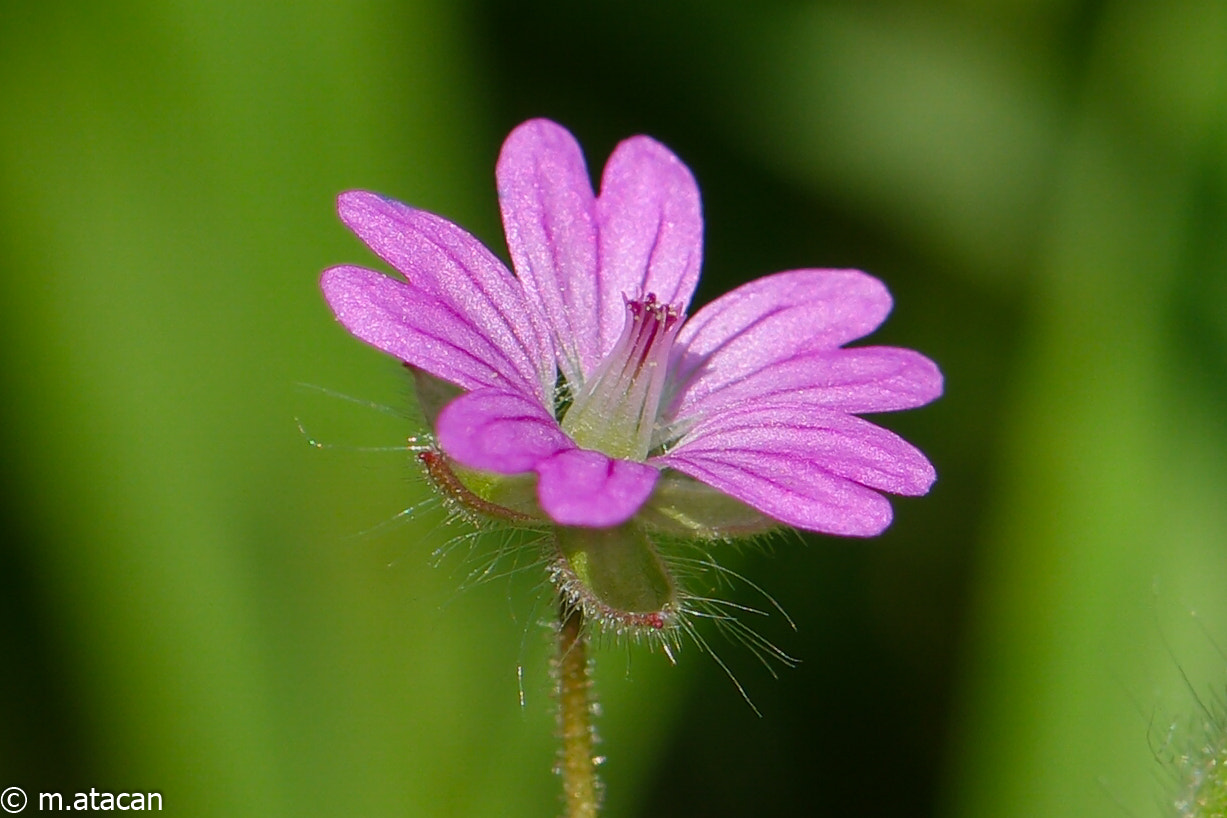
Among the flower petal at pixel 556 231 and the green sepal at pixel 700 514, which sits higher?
the flower petal at pixel 556 231

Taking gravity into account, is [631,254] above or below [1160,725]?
above

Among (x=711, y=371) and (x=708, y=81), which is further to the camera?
(x=708, y=81)

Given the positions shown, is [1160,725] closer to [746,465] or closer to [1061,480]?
[1061,480]

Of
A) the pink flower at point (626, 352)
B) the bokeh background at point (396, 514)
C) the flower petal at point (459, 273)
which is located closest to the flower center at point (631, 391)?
the pink flower at point (626, 352)

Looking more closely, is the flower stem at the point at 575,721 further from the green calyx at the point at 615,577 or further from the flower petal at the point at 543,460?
the flower petal at the point at 543,460

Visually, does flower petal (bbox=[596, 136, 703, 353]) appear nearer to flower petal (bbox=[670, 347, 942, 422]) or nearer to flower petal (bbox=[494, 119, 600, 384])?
flower petal (bbox=[494, 119, 600, 384])

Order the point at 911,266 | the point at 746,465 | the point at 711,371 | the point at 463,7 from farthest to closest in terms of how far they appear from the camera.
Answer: the point at 911,266 → the point at 463,7 → the point at 711,371 → the point at 746,465

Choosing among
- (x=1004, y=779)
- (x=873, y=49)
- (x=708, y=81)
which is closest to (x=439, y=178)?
(x=708, y=81)
